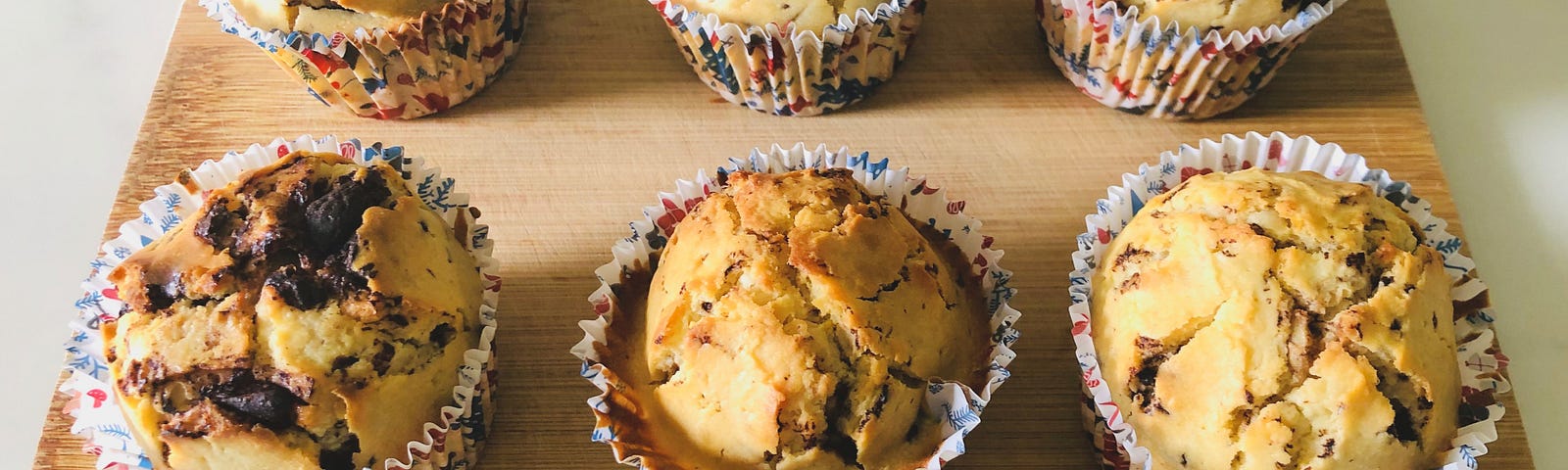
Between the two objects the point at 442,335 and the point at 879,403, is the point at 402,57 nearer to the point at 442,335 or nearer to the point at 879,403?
the point at 442,335

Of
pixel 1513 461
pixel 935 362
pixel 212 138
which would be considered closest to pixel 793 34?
pixel 935 362

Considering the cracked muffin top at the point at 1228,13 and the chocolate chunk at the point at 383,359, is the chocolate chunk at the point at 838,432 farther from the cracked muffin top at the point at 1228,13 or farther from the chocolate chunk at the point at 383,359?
the cracked muffin top at the point at 1228,13

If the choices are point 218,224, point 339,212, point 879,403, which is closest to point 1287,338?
point 879,403

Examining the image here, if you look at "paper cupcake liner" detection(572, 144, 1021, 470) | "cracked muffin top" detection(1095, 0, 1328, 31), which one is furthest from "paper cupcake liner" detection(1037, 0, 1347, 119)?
"paper cupcake liner" detection(572, 144, 1021, 470)

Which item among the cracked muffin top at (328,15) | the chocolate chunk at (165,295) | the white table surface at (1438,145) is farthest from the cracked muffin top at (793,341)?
the white table surface at (1438,145)

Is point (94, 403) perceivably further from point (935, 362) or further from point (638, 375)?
point (935, 362)
